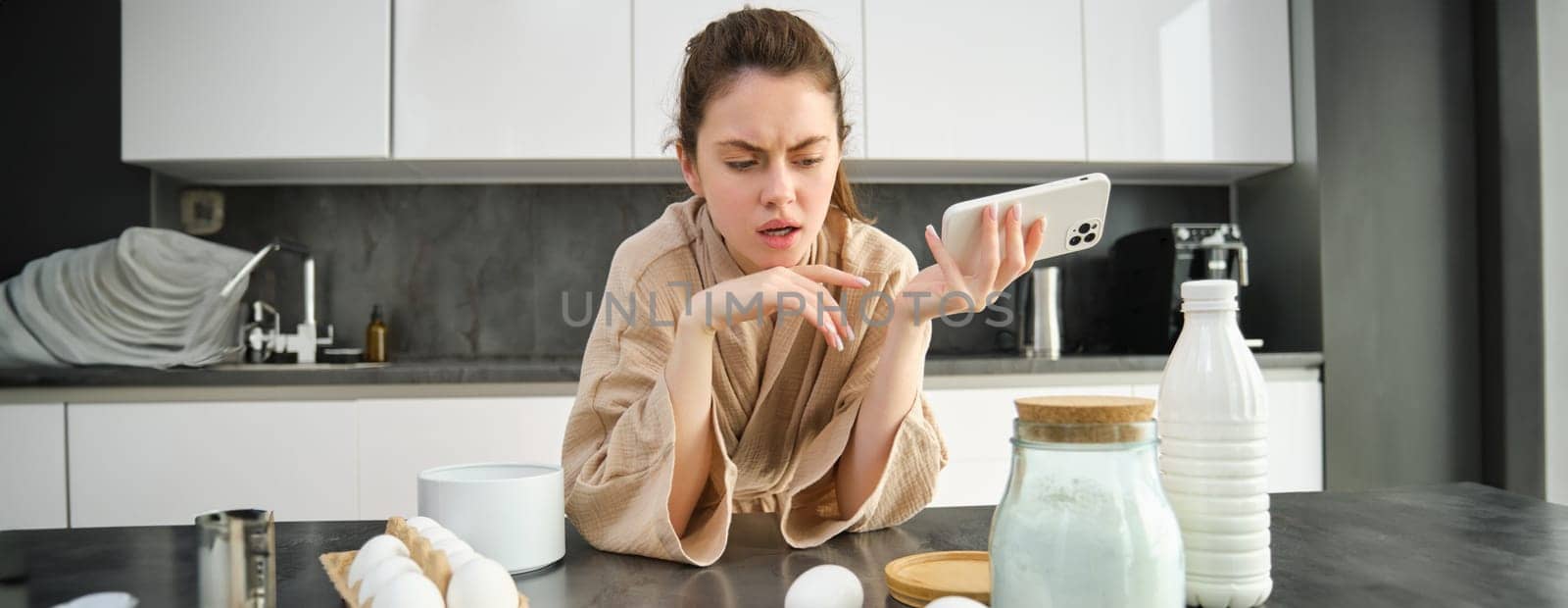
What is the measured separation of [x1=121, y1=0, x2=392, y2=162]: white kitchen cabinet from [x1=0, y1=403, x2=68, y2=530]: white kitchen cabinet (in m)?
0.71

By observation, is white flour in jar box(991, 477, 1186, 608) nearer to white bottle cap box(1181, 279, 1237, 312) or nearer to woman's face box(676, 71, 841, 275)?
white bottle cap box(1181, 279, 1237, 312)

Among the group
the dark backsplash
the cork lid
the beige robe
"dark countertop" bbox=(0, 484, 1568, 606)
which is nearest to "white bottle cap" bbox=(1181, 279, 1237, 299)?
the cork lid

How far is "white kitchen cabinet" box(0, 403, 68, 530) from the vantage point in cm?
221

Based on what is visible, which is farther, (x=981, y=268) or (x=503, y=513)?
(x=981, y=268)

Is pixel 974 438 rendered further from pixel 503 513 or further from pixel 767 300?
pixel 503 513

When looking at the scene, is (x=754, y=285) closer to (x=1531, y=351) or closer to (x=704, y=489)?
(x=704, y=489)

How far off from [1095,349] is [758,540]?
239 cm

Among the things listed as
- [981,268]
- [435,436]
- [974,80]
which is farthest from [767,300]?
[974,80]

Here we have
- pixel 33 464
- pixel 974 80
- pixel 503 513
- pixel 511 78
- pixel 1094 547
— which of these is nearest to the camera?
pixel 1094 547

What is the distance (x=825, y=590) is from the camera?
66 centimetres

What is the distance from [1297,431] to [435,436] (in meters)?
2.18

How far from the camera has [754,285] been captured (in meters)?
0.88

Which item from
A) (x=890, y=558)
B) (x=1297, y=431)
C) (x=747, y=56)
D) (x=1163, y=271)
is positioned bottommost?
(x=1297, y=431)

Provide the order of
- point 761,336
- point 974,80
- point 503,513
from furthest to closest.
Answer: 1. point 974,80
2. point 761,336
3. point 503,513
